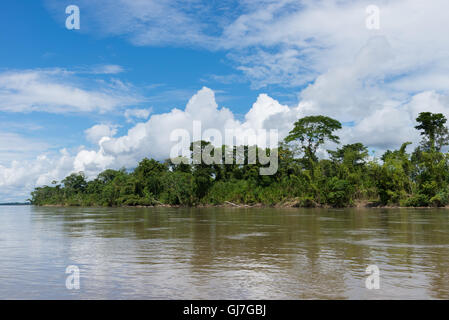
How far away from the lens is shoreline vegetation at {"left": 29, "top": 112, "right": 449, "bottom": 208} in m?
41.8

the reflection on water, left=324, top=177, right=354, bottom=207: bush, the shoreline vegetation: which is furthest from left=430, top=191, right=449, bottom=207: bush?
the reflection on water

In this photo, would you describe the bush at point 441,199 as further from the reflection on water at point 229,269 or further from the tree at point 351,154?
the reflection on water at point 229,269

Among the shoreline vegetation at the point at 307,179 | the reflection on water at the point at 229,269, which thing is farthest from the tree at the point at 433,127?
A: the reflection on water at the point at 229,269

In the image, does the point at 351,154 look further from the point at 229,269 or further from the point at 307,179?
the point at 229,269

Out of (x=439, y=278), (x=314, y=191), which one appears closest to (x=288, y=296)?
(x=439, y=278)

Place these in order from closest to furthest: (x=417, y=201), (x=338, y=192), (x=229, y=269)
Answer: (x=229, y=269), (x=417, y=201), (x=338, y=192)

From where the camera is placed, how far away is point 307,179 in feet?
165

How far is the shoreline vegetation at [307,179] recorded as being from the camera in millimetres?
41750

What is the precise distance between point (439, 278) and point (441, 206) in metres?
38.9

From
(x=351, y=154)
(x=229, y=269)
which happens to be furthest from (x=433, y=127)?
(x=229, y=269)

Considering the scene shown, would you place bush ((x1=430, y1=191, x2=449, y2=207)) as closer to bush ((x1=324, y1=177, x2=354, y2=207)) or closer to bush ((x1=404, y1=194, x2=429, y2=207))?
bush ((x1=404, y1=194, x2=429, y2=207))
